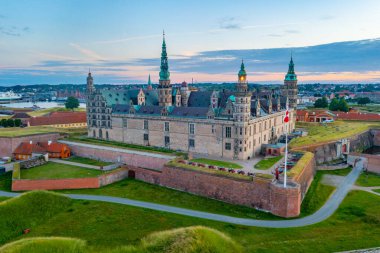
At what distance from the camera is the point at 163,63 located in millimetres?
66438

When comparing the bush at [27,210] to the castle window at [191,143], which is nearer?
the bush at [27,210]

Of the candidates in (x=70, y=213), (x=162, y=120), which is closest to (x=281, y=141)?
(x=162, y=120)

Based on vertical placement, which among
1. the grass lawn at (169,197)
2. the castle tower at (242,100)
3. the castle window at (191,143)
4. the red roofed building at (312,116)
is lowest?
the grass lawn at (169,197)

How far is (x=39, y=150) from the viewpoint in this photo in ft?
185

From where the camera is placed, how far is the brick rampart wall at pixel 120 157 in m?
50.2

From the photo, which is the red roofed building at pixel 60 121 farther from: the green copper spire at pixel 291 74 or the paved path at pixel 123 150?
the green copper spire at pixel 291 74

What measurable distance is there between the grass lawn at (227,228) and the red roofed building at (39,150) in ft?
73.5

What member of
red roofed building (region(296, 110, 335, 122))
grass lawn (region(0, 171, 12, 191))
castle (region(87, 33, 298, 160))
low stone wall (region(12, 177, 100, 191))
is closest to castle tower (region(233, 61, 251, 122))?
castle (region(87, 33, 298, 160))

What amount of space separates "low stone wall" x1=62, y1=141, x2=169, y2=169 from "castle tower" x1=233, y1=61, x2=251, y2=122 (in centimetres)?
1398

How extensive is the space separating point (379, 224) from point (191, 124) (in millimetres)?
33385

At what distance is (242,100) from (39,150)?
3786 centimetres

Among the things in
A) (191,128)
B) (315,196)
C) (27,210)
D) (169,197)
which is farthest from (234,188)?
(27,210)

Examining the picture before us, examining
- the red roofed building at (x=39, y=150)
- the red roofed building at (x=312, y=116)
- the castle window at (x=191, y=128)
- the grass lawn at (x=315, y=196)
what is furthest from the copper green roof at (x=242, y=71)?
the red roofed building at (x=312, y=116)

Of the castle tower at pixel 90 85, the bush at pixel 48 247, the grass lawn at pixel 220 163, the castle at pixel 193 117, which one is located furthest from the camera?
the castle tower at pixel 90 85
